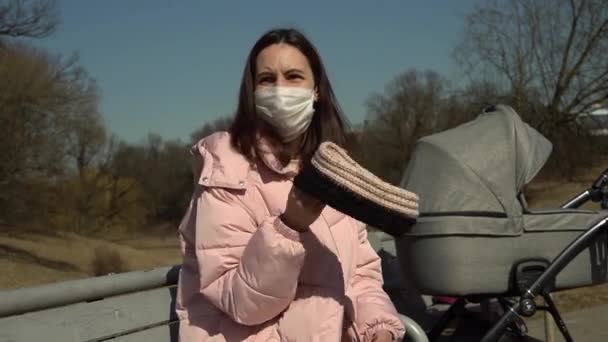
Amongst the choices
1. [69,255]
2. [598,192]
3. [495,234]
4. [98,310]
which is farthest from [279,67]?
[69,255]

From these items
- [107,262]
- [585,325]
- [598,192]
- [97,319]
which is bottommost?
[107,262]

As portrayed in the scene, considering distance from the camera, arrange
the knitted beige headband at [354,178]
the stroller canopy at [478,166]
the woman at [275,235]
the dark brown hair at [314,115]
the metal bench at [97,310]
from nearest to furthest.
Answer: the knitted beige headband at [354,178] < the woman at [275,235] < the metal bench at [97,310] < the dark brown hair at [314,115] < the stroller canopy at [478,166]

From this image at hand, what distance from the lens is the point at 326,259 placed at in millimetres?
2410

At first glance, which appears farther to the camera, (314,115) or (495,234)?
(495,234)

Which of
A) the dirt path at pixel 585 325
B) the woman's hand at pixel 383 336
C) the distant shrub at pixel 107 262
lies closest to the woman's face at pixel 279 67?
the woman's hand at pixel 383 336

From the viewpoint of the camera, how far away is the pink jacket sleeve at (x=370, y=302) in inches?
98.7

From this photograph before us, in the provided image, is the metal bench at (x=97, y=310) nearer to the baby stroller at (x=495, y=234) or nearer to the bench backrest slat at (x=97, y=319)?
the bench backrest slat at (x=97, y=319)

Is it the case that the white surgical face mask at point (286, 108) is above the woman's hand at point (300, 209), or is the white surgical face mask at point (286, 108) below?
above

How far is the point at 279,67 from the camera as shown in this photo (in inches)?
99.0

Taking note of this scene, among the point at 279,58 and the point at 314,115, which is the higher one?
the point at 279,58

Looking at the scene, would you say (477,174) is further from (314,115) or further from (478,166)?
(314,115)

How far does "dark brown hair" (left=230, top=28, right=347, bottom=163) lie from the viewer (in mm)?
2479

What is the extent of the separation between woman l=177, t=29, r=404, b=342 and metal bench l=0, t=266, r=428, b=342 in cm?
38

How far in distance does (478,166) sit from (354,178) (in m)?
2.38
